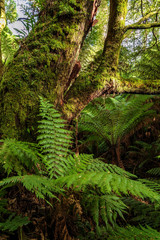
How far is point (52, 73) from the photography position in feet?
4.92

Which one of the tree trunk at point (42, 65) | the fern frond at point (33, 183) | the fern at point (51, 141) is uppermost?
the tree trunk at point (42, 65)

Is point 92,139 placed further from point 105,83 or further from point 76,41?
point 76,41

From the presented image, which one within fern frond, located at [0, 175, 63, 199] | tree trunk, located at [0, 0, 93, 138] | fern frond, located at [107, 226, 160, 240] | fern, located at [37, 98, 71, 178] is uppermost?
tree trunk, located at [0, 0, 93, 138]

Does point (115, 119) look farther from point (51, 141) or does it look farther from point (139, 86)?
point (51, 141)

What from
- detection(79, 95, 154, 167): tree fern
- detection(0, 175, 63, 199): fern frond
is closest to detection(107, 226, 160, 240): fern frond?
detection(0, 175, 63, 199): fern frond

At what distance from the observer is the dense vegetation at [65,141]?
910 mm

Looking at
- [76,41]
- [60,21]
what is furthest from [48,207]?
[60,21]

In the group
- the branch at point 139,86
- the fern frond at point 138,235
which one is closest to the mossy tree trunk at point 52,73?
the branch at point 139,86

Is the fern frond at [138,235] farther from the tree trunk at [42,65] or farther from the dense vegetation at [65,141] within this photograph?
the tree trunk at [42,65]

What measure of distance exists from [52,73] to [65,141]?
0.71m

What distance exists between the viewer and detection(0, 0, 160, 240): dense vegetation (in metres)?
0.91

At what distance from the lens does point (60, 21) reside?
1584 millimetres

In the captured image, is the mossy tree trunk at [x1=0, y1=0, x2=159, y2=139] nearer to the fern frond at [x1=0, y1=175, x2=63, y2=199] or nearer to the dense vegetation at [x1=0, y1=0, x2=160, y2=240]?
the dense vegetation at [x1=0, y1=0, x2=160, y2=240]

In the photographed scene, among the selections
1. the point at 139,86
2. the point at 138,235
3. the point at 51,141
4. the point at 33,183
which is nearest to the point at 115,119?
the point at 139,86
